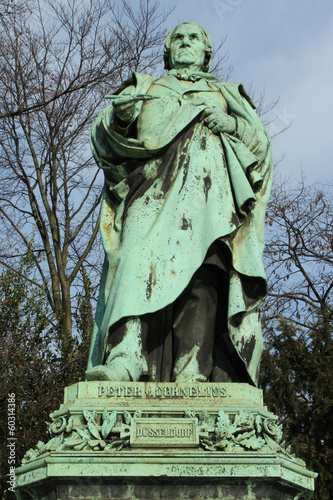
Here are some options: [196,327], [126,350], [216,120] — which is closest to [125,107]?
[216,120]

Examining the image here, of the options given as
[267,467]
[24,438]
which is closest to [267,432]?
[267,467]

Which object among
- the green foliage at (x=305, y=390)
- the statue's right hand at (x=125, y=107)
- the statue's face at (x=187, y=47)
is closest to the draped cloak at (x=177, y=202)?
the statue's right hand at (x=125, y=107)

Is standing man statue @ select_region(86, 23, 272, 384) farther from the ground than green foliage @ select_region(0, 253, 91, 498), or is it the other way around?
green foliage @ select_region(0, 253, 91, 498)

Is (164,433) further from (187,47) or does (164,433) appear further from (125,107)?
(187,47)

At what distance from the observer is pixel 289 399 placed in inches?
464

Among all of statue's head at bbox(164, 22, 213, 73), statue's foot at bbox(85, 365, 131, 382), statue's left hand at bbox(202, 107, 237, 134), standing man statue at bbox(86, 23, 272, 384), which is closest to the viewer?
statue's foot at bbox(85, 365, 131, 382)

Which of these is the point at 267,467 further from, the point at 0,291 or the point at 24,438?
the point at 0,291

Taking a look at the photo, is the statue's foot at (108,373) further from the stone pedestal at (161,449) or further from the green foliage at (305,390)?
the green foliage at (305,390)

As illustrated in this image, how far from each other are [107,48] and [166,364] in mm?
11408

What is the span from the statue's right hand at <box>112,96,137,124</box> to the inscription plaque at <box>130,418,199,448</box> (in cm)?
206

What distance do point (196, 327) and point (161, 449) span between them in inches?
41.6

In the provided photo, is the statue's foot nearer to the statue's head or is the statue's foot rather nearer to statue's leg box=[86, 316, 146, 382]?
statue's leg box=[86, 316, 146, 382]

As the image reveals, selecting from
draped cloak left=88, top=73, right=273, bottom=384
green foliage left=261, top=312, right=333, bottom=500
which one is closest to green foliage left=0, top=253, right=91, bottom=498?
green foliage left=261, top=312, right=333, bottom=500

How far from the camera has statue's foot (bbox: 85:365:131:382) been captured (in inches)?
176
